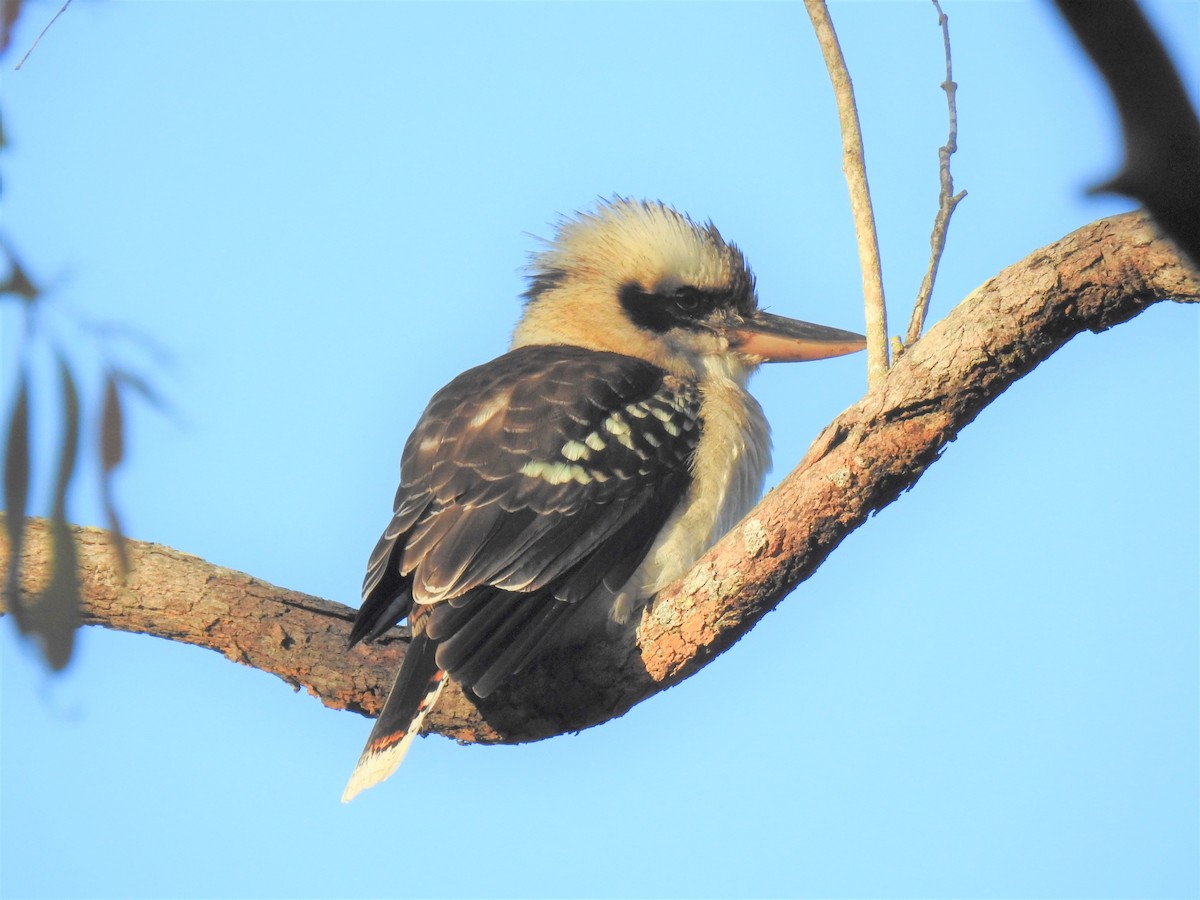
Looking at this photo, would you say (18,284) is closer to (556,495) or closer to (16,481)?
(16,481)

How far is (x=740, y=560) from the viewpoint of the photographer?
2.81 m

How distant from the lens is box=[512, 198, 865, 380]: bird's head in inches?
167

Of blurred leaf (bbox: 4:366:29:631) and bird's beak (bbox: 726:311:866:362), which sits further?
bird's beak (bbox: 726:311:866:362)

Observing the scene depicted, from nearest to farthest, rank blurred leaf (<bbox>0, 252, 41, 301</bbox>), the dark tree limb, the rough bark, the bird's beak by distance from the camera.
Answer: the dark tree limb
blurred leaf (<bbox>0, 252, 41, 301</bbox>)
the rough bark
the bird's beak

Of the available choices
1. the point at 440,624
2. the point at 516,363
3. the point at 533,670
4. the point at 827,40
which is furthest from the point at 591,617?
the point at 827,40

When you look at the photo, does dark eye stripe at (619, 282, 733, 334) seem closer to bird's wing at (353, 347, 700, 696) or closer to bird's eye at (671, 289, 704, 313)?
bird's eye at (671, 289, 704, 313)

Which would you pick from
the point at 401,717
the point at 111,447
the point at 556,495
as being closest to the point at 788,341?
the point at 556,495

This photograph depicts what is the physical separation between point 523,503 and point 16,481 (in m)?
1.54

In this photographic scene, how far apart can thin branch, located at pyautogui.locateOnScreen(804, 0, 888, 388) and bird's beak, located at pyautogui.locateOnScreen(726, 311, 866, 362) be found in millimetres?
1515

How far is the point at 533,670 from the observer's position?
316cm

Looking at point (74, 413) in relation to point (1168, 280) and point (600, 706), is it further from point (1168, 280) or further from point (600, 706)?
point (1168, 280)

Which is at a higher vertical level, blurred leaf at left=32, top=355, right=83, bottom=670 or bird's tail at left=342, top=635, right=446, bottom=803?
blurred leaf at left=32, top=355, right=83, bottom=670

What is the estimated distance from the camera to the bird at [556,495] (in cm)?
298

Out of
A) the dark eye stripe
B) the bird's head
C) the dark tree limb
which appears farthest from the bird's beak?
the dark tree limb
